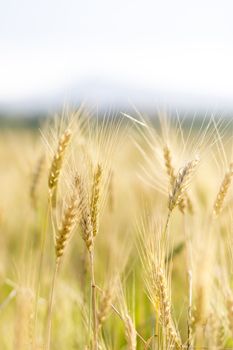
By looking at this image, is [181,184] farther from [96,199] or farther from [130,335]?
[130,335]

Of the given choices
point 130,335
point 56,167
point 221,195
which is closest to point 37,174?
point 56,167

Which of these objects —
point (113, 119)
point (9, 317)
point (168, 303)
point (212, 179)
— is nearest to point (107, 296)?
point (168, 303)

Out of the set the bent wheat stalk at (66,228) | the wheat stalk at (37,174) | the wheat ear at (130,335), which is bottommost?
the wheat ear at (130,335)

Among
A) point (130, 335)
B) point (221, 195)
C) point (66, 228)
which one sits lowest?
point (130, 335)

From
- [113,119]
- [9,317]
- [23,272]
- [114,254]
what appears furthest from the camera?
[9,317]

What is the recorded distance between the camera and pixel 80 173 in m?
1.94

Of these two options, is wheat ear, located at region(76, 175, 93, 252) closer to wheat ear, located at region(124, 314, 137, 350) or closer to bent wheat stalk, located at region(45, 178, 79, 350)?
bent wheat stalk, located at region(45, 178, 79, 350)

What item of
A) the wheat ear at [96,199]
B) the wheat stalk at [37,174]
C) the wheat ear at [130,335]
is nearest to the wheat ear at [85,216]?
the wheat ear at [96,199]

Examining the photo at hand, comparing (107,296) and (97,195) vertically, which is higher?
(97,195)

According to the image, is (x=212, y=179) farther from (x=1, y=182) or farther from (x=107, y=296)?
(x=107, y=296)

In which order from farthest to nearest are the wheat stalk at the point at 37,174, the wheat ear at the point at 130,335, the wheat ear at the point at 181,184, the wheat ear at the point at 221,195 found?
the wheat stalk at the point at 37,174 → the wheat ear at the point at 221,195 → the wheat ear at the point at 181,184 → the wheat ear at the point at 130,335

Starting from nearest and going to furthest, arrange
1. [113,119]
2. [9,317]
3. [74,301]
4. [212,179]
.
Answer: [113,119], [74,301], [9,317], [212,179]

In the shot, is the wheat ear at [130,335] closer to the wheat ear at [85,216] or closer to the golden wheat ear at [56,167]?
the wheat ear at [85,216]

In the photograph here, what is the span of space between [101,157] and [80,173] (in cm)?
9
